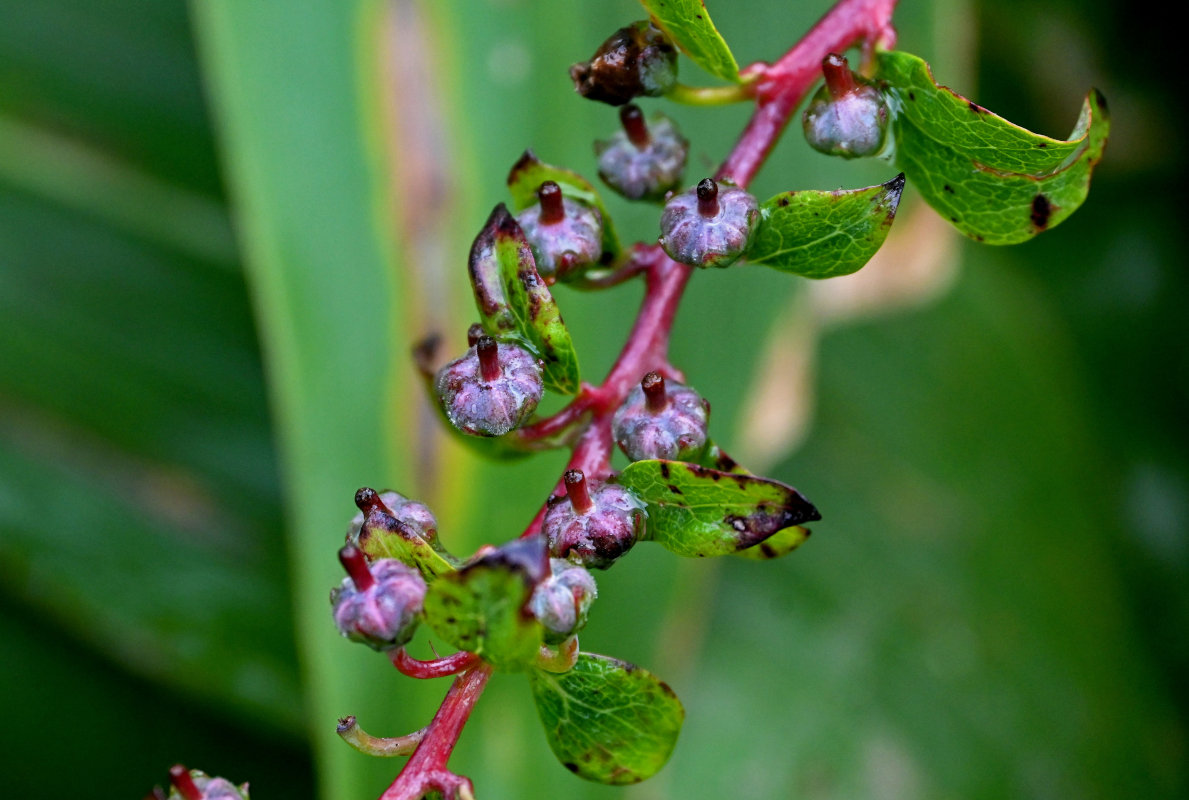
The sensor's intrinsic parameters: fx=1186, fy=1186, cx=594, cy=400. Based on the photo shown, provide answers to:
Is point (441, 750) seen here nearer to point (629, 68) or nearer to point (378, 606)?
point (378, 606)

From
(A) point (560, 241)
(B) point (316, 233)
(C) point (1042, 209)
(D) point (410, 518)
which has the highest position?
(B) point (316, 233)

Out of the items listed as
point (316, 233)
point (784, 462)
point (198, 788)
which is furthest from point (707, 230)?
point (784, 462)

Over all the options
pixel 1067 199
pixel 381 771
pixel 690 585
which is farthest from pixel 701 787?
pixel 1067 199

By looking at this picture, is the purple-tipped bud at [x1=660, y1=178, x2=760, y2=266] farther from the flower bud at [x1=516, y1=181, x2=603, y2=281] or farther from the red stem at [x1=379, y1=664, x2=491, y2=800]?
the red stem at [x1=379, y1=664, x2=491, y2=800]

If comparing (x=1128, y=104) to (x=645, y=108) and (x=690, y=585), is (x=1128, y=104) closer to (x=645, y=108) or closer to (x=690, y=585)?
(x=645, y=108)

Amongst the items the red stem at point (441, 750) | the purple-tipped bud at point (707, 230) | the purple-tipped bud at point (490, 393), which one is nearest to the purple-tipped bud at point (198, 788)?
the red stem at point (441, 750)

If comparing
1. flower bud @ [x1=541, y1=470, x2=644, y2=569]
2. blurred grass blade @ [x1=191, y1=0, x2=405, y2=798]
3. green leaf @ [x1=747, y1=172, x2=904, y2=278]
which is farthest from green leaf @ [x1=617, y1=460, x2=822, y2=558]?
blurred grass blade @ [x1=191, y1=0, x2=405, y2=798]
